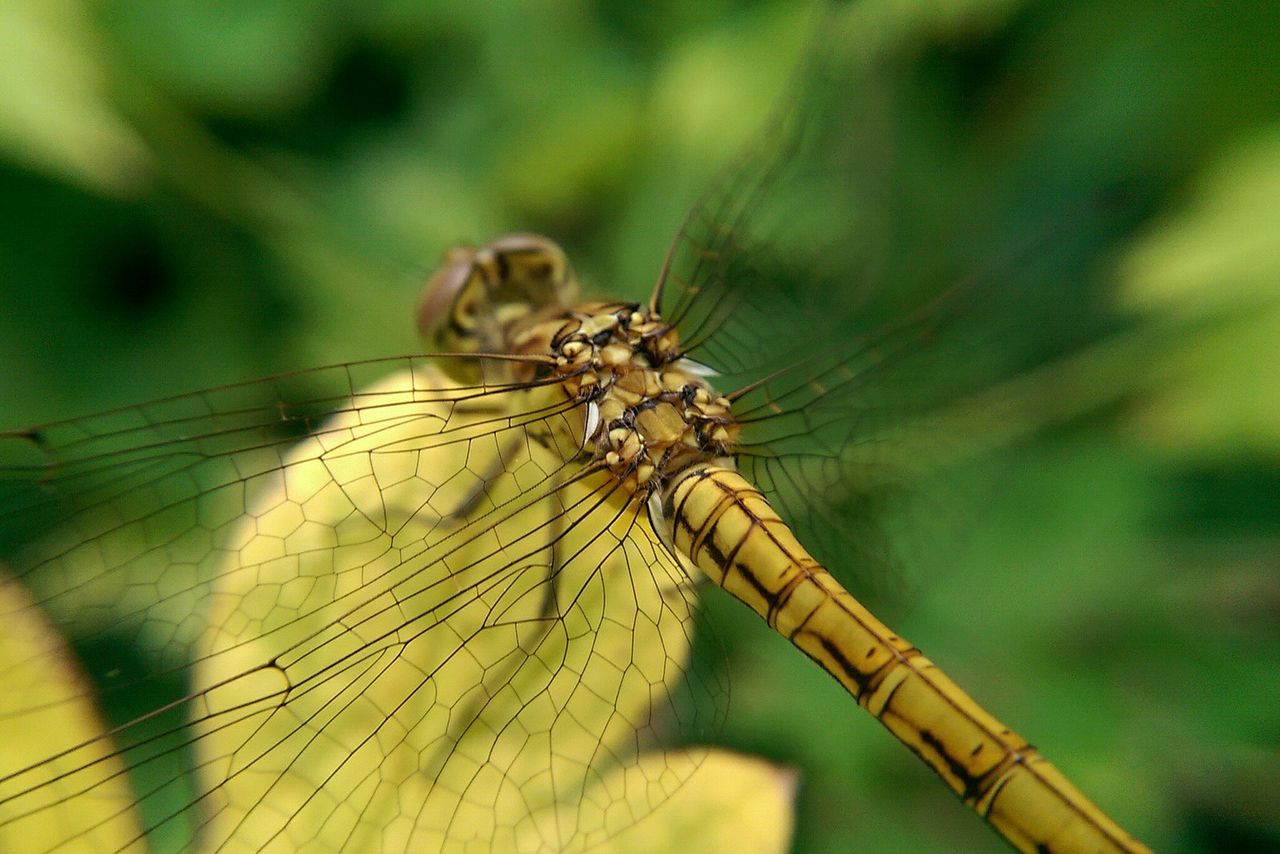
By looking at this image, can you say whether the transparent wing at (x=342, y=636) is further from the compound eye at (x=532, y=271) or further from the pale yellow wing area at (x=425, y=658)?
the compound eye at (x=532, y=271)

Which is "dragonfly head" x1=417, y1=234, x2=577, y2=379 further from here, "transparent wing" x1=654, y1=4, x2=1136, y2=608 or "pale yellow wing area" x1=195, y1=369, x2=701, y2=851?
"pale yellow wing area" x1=195, y1=369, x2=701, y2=851

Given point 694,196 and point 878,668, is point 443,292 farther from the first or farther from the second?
point 878,668

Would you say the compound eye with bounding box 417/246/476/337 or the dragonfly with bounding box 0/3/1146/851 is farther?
the compound eye with bounding box 417/246/476/337

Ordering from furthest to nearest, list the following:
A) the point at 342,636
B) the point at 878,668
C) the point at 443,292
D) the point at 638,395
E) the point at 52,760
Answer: the point at 443,292, the point at 638,395, the point at 878,668, the point at 342,636, the point at 52,760

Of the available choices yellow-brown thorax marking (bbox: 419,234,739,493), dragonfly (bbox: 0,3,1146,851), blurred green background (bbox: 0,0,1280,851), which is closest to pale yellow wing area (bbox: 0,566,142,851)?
dragonfly (bbox: 0,3,1146,851)

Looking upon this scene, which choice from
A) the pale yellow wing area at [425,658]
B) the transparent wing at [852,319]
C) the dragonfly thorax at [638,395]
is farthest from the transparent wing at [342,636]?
the transparent wing at [852,319]

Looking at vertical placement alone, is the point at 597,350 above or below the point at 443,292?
below

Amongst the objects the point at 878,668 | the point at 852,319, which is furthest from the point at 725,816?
the point at 852,319
